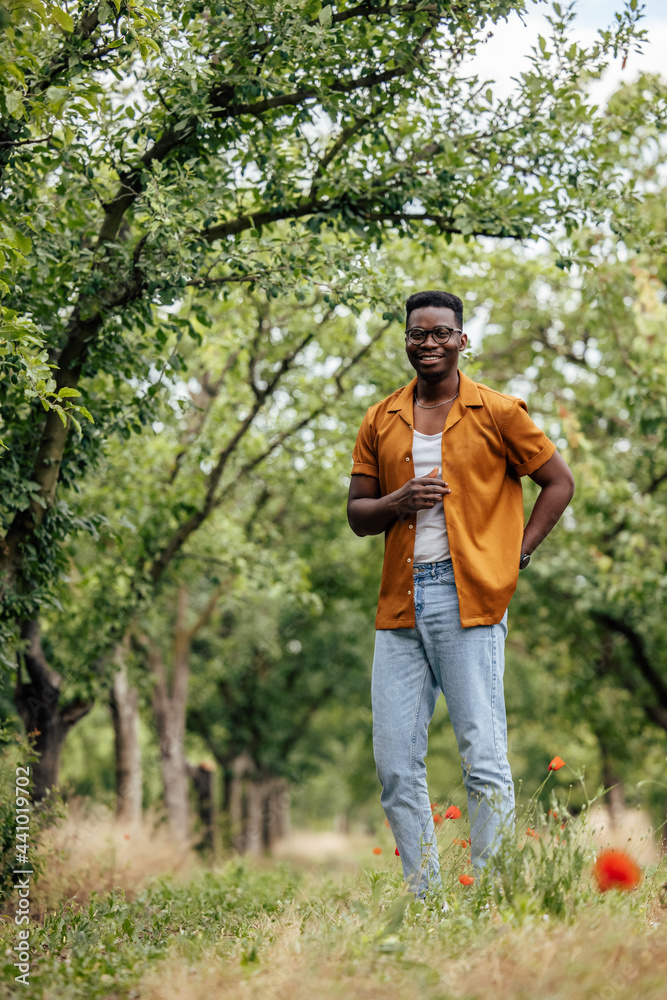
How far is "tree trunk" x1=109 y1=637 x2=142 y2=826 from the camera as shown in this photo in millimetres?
10180

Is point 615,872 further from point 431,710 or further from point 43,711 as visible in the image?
point 43,711

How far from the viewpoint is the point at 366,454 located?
3752 millimetres

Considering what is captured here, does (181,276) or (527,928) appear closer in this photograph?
(527,928)

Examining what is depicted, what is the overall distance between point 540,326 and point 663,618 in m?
4.60

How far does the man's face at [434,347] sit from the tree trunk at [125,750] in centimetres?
750

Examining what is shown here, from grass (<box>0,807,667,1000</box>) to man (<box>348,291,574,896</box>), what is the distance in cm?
27

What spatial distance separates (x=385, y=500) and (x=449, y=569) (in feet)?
1.22

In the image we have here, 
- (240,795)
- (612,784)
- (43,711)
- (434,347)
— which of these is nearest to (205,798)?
(240,795)

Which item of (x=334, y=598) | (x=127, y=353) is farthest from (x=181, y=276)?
(x=334, y=598)

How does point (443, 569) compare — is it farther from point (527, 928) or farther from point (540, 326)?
point (540, 326)

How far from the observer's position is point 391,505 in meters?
3.35

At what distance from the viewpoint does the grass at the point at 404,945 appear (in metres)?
2.21

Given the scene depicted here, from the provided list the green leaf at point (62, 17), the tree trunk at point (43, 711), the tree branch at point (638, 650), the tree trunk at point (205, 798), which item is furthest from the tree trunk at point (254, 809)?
the green leaf at point (62, 17)

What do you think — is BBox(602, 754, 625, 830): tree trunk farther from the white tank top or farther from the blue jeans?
the white tank top
